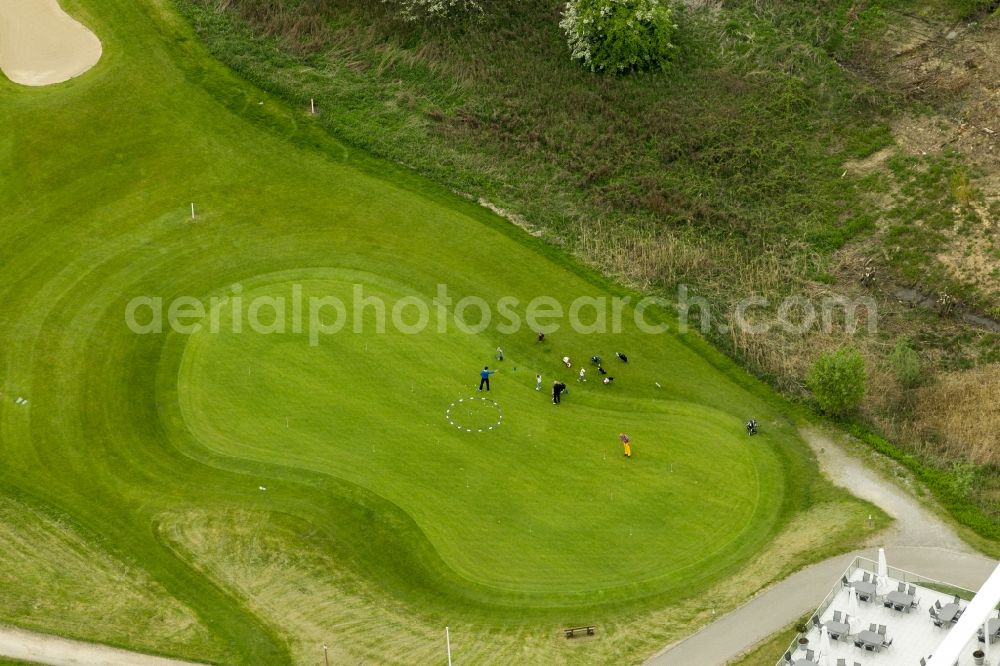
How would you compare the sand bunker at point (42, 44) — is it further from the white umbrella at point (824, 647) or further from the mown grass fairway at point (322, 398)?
the white umbrella at point (824, 647)

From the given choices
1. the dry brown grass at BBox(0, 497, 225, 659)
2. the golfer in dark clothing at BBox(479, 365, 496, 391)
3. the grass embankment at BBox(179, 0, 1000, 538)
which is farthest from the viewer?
the grass embankment at BBox(179, 0, 1000, 538)

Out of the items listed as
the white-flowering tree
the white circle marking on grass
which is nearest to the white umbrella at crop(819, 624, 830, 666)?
the white circle marking on grass

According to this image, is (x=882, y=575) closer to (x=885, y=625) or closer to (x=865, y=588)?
(x=865, y=588)

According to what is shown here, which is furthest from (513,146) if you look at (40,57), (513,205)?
(40,57)

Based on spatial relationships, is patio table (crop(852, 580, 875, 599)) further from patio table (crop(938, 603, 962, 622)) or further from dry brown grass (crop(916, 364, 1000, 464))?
dry brown grass (crop(916, 364, 1000, 464))

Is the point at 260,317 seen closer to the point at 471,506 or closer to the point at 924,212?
the point at 471,506
